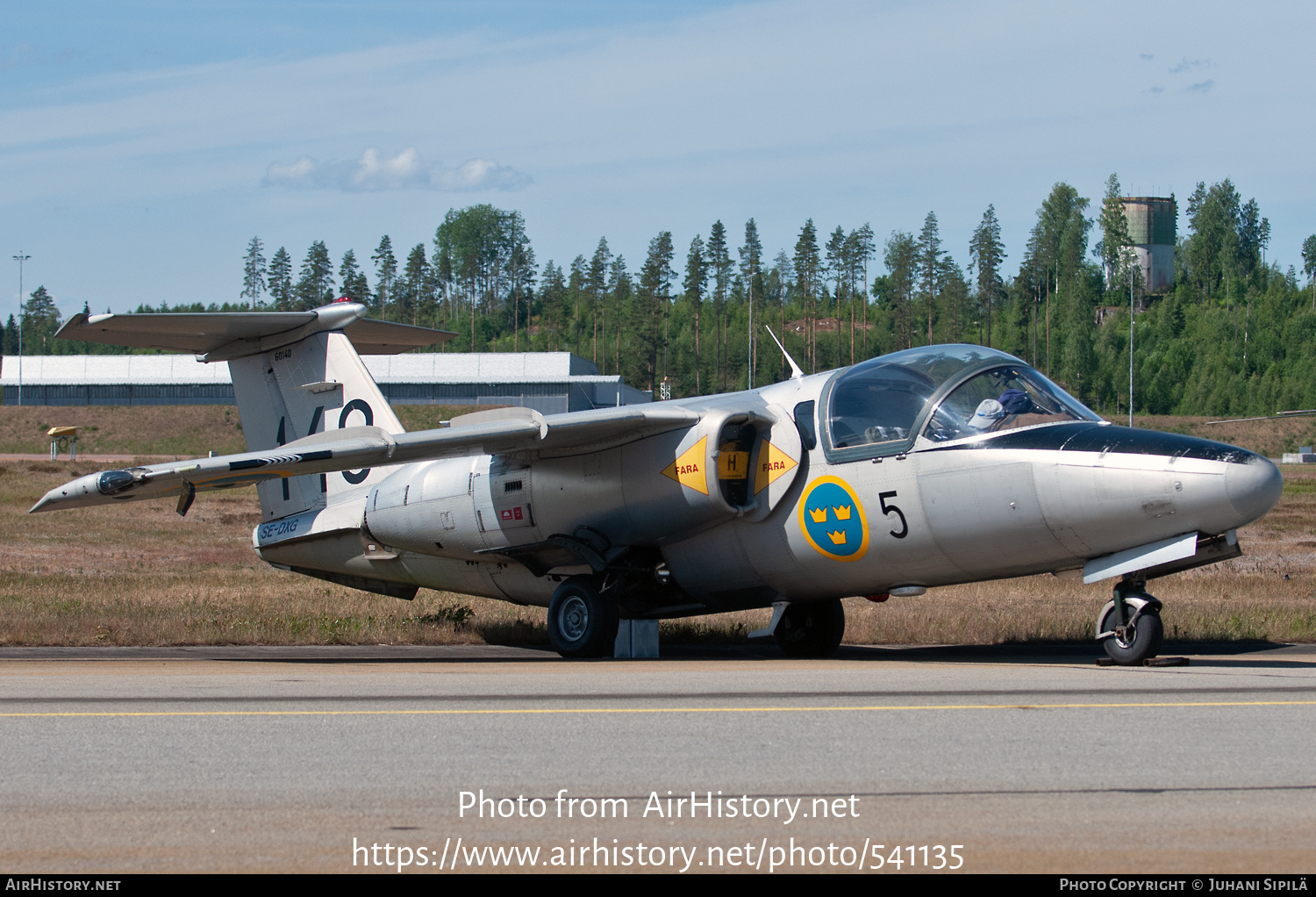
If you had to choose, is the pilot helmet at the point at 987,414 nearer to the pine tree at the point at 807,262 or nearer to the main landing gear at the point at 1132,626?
the main landing gear at the point at 1132,626

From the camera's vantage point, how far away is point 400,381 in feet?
302

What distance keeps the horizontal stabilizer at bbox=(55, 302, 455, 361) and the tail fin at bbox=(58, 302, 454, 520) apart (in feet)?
0.06

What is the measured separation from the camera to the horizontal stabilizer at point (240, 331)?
1412 centimetres

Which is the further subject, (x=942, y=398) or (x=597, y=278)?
(x=597, y=278)

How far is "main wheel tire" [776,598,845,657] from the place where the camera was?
14562 mm

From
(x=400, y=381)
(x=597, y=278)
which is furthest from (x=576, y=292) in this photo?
(x=400, y=381)

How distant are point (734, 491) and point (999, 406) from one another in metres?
3.02

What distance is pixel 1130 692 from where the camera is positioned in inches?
346

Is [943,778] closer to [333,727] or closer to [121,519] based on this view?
[333,727]

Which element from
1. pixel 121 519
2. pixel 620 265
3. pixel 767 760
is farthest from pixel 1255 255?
pixel 767 760

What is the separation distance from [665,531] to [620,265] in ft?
431

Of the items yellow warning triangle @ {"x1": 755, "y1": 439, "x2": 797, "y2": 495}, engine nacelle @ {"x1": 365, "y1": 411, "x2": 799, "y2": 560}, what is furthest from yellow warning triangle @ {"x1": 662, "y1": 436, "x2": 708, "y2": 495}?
yellow warning triangle @ {"x1": 755, "y1": 439, "x2": 797, "y2": 495}

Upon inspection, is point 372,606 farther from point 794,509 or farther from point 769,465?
point 794,509

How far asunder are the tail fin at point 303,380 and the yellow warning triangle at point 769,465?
546cm
